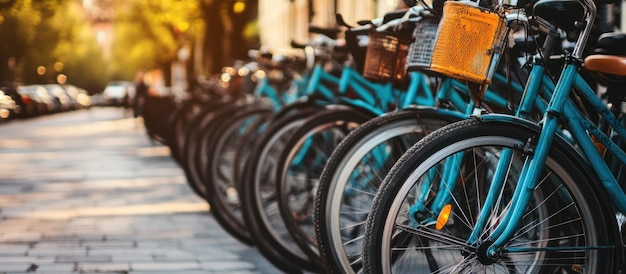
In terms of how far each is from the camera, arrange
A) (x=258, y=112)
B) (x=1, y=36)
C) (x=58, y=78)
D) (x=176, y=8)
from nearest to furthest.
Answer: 1. (x=258, y=112)
2. (x=1, y=36)
3. (x=58, y=78)
4. (x=176, y=8)

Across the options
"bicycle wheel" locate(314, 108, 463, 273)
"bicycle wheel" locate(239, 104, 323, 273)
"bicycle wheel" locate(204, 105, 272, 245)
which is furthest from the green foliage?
"bicycle wheel" locate(314, 108, 463, 273)

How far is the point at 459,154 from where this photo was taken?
3.27 m

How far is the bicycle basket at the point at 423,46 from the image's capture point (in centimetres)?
347

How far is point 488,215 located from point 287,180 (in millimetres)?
1978

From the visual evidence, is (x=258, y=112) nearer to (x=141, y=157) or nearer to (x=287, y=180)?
(x=287, y=180)

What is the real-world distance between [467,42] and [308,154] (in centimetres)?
193

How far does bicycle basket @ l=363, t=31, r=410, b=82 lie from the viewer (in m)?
4.37

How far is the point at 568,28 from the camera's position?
3445 millimetres

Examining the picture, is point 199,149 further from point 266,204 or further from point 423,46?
point 423,46

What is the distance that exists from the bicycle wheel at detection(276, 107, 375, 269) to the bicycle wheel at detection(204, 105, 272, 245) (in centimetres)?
64

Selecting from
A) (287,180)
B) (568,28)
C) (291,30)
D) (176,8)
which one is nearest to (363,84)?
(287,180)

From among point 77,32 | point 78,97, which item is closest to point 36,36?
point 77,32

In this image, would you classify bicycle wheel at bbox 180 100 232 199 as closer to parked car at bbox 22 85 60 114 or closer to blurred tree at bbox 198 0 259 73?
blurred tree at bbox 198 0 259 73

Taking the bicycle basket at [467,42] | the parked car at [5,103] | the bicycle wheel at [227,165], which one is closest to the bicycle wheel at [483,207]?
the bicycle basket at [467,42]
